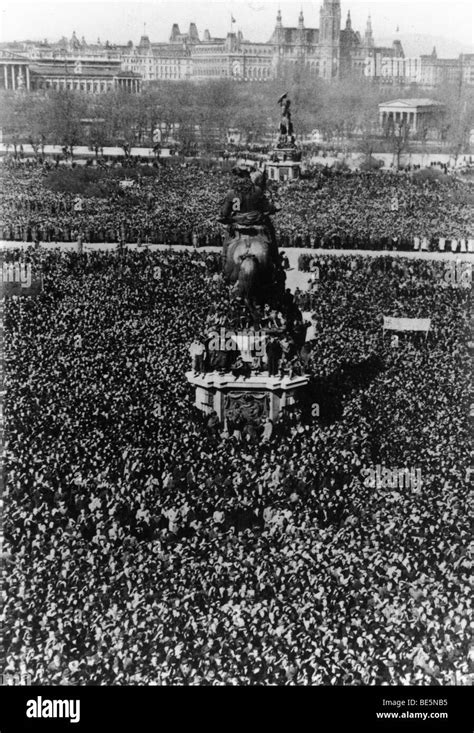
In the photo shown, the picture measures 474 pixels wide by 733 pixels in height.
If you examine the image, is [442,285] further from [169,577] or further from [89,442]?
[169,577]

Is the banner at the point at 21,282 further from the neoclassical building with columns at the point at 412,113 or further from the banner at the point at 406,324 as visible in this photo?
the neoclassical building with columns at the point at 412,113

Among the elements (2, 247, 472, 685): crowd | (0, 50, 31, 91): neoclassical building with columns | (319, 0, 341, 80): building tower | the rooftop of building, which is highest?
(319, 0, 341, 80): building tower

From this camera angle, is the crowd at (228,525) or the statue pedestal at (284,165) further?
the statue pedestal at (284,165)

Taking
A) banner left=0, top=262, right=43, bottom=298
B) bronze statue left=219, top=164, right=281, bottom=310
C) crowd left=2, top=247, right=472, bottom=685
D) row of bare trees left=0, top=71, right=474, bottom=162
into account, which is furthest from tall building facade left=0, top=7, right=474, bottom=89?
crowd left=2, top=247, right=472, bottom=685

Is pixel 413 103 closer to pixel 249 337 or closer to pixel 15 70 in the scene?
pixel 15 70

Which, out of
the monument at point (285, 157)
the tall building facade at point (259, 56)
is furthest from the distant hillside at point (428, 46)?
the monument at point (285, 157)

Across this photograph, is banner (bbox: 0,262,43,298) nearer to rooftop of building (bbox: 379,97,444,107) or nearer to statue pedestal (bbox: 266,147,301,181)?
statue pedestal (bbox: 266,147,301,181)

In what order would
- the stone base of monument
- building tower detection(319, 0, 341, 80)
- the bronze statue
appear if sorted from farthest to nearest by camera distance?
building tower detection(319, 0, 341, 80), the bronze statue, the stone base of monument
